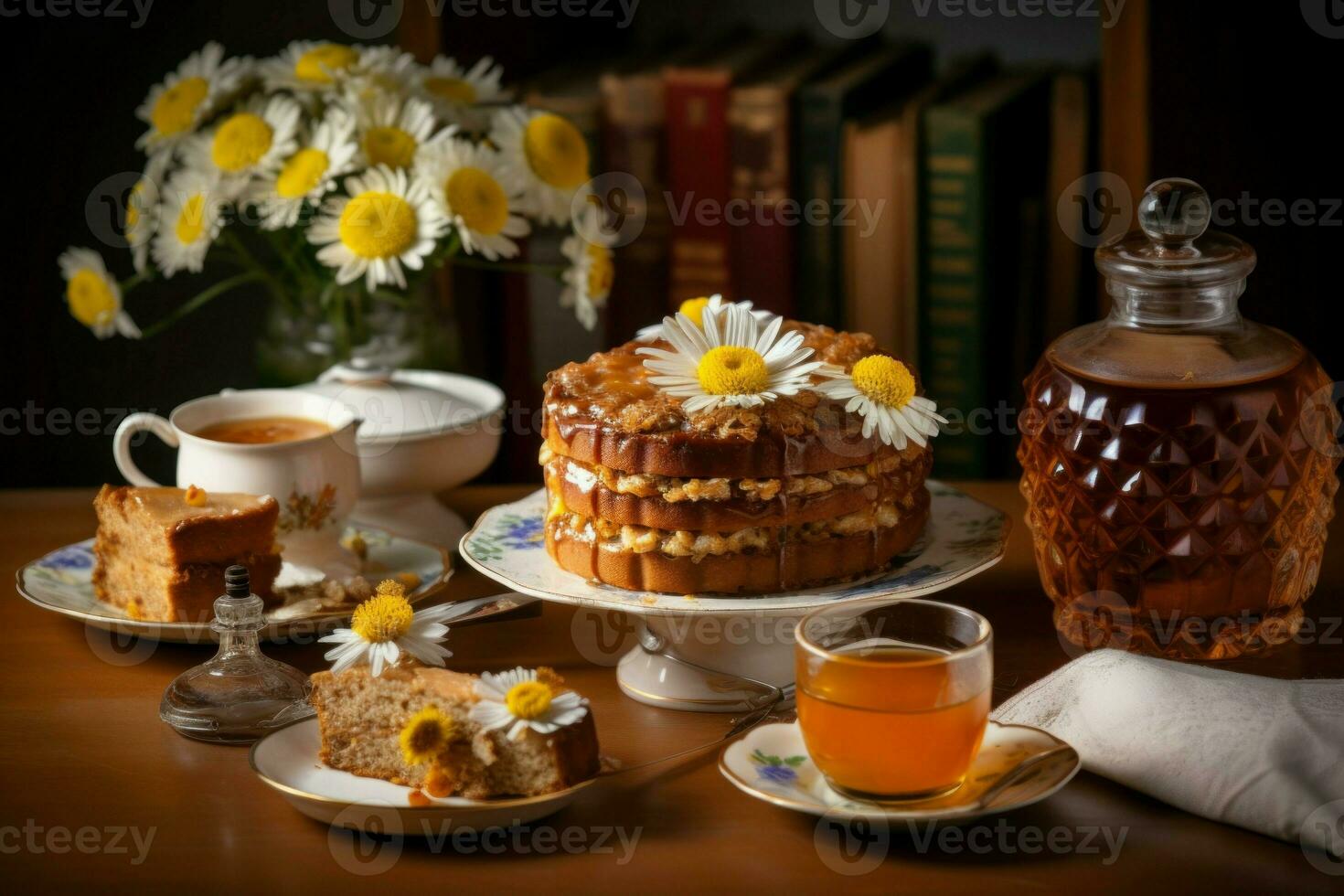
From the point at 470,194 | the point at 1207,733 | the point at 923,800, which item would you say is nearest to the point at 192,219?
the point at 470,194

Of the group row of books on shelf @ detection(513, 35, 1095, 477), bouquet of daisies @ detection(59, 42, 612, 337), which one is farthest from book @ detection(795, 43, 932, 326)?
bouquet of daisies @ detection(59, 42, 612, 337)

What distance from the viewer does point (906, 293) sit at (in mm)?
2152

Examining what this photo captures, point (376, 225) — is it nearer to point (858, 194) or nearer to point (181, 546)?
point (181, 546)

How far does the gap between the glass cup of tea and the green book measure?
1081mm

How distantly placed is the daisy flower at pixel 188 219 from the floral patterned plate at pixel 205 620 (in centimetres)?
30

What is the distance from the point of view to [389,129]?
1.60 metres

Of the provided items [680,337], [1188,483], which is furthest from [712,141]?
[1188,483]

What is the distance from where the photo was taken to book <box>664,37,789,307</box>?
2.09 meters

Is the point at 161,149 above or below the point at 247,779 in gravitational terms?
above

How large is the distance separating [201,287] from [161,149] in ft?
2.14

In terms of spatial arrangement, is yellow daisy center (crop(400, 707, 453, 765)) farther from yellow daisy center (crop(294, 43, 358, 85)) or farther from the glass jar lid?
yellow daisy center (crop(294, 43, 358, 85))

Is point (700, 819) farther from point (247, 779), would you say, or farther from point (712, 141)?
point (712, 141)

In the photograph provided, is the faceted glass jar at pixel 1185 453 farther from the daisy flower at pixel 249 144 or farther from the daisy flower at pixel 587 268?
the daisy flower at pixel 249 144

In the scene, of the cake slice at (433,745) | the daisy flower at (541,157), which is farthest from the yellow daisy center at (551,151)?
the cake slice at (433,745)
